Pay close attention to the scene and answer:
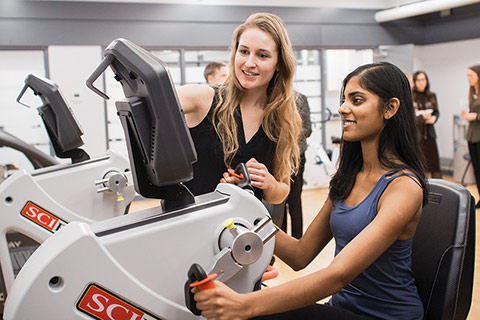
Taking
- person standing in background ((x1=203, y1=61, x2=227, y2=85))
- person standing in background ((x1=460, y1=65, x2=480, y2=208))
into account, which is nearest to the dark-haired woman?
person standing in background ((x1=203, y1=61, x2=227, y2=85))

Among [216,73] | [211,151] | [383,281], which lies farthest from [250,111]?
[216,73]

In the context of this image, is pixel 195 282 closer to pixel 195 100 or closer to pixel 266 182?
pixel 266 182

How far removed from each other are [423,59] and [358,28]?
153cm

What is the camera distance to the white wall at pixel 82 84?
6.58 metres

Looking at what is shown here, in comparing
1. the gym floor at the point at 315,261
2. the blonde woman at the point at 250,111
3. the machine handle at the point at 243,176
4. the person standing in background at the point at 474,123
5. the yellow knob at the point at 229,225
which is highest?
the blonde woman at the point at 250,111

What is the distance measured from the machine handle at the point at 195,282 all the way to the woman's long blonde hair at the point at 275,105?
0.78 meters

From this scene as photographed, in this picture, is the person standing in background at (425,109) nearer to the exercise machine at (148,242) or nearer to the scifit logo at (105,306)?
the exercise machine at (148,242)

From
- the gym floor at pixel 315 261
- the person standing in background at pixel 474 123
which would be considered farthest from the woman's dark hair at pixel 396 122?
the person standing in background at pixel 474 123

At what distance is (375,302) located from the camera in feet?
4.94

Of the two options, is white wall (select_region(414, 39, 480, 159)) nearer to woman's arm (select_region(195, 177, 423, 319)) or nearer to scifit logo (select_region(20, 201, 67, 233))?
woman's arm (select_region(195, 177, 423, 319))

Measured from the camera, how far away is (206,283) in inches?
41.7

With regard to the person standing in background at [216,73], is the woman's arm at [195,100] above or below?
below

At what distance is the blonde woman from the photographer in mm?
1779

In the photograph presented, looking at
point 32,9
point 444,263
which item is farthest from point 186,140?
point 32,9
